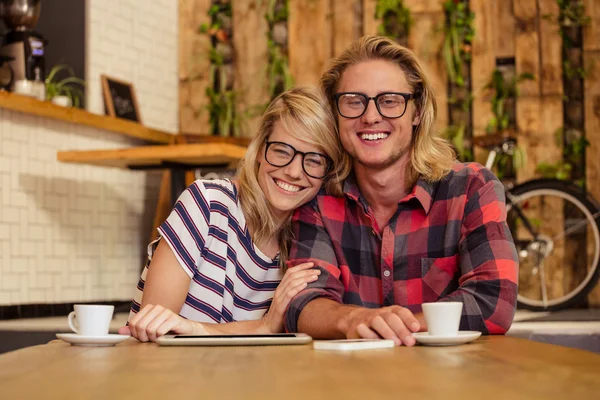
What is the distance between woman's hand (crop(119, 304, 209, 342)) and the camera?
56.7 inches

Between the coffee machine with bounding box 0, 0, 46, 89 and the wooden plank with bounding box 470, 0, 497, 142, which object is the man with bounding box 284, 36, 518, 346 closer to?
the coffee machine with bounding box 0, 0, 46, 89

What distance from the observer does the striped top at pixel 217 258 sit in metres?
1.93

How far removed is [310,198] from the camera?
212cm

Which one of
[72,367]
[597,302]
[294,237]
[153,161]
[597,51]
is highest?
[597,51]

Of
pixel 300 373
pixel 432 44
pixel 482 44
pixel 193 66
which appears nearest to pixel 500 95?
pixel 482 44

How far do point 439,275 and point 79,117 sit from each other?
2.78 m


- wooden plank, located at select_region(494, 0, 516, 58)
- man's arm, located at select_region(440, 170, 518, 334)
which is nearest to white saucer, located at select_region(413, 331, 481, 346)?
man's arm, located at select_region(440, 170, 518, 334)

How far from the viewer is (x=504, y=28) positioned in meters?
5.16

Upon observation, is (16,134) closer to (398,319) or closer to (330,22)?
(330,22)

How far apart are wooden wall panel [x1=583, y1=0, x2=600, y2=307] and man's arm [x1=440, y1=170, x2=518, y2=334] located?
3360 mm

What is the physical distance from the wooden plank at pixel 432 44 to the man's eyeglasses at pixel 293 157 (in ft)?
10.7

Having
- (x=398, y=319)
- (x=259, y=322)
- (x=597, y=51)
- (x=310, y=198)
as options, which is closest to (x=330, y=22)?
(x=597, y=51)

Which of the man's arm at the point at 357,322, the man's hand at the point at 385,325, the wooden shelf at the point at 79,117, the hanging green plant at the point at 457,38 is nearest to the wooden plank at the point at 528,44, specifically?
the hanging green plant at the point at 457,38

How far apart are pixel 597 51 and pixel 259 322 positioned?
3.96 meters
